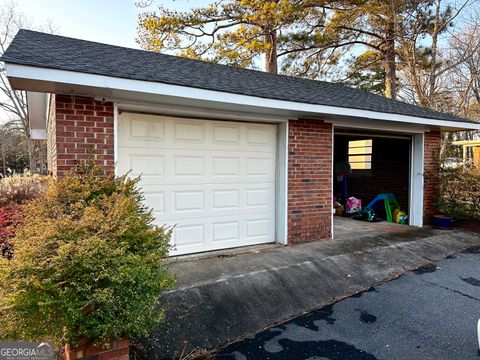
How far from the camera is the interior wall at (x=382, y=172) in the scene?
370 inches

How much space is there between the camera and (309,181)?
6195 mm

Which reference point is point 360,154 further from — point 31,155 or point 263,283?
point 31,155

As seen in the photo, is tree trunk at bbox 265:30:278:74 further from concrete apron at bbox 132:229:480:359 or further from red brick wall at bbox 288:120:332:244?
concrete apron at bbox 132:229:480:359

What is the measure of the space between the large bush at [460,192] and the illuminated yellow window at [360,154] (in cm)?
271

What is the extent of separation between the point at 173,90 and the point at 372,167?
8.19 meters

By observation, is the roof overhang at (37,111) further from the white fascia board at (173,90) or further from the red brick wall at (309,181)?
the red brick wall at (309,181)

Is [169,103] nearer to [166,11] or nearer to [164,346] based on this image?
[164,346]

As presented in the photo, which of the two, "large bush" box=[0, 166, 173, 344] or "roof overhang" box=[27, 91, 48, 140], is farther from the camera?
"roof overhang" box=[27, 91, 48, 140]

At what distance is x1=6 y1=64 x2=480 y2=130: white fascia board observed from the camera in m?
3.39

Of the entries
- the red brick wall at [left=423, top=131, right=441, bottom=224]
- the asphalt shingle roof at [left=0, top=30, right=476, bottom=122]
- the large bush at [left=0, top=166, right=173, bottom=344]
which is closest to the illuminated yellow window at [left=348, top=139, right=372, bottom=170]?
the red brick wall at [left=423, top=131, right=441, bottom=224]

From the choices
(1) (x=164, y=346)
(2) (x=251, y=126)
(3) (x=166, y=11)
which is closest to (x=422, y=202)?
(2) (x=251, y=126)

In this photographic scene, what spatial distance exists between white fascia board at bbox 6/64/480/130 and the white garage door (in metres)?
0.82

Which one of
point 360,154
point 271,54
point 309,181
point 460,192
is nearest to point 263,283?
point 309,181

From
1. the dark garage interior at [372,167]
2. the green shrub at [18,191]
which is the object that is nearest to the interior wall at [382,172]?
the dark garage interior at [372,167]
